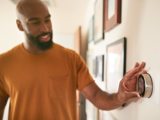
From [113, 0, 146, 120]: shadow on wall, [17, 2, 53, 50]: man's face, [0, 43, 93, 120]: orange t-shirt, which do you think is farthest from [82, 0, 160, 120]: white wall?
[17, 2, 53, 50]: man's face

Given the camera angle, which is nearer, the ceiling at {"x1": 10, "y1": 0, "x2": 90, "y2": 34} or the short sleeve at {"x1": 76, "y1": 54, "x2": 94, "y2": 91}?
the short sleeve at {"x1": 76, "y1": 54, "x2": 94, "y2": 91}

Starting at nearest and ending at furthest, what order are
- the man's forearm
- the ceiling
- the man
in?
the man's forearm, the man, the ceiling

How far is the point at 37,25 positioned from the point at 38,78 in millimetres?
350

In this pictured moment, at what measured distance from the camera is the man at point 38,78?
2.09 feet

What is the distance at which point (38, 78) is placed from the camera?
0.65 meters

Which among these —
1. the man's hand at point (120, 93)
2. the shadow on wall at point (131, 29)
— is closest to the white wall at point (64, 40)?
the man's hand at point (120, 93)

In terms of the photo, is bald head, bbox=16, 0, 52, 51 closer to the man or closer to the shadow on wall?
the man

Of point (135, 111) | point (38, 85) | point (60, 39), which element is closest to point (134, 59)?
point (135, 111)

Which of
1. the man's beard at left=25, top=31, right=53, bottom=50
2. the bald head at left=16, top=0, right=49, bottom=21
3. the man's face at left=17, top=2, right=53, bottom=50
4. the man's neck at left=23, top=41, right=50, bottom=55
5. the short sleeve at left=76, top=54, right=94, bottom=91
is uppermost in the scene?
the bald head at left=16, top=0, right=49, bottom=21

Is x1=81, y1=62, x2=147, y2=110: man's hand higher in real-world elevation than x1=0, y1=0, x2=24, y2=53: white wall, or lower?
lower

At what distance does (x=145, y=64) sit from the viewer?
37cm

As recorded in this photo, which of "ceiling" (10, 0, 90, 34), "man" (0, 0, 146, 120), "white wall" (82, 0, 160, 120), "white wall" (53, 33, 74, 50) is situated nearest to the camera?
"white wall" (82, 0, 160, 120)

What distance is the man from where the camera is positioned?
64 cm

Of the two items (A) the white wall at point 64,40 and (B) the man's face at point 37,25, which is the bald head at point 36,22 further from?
(A) the white wall at point 64,40
